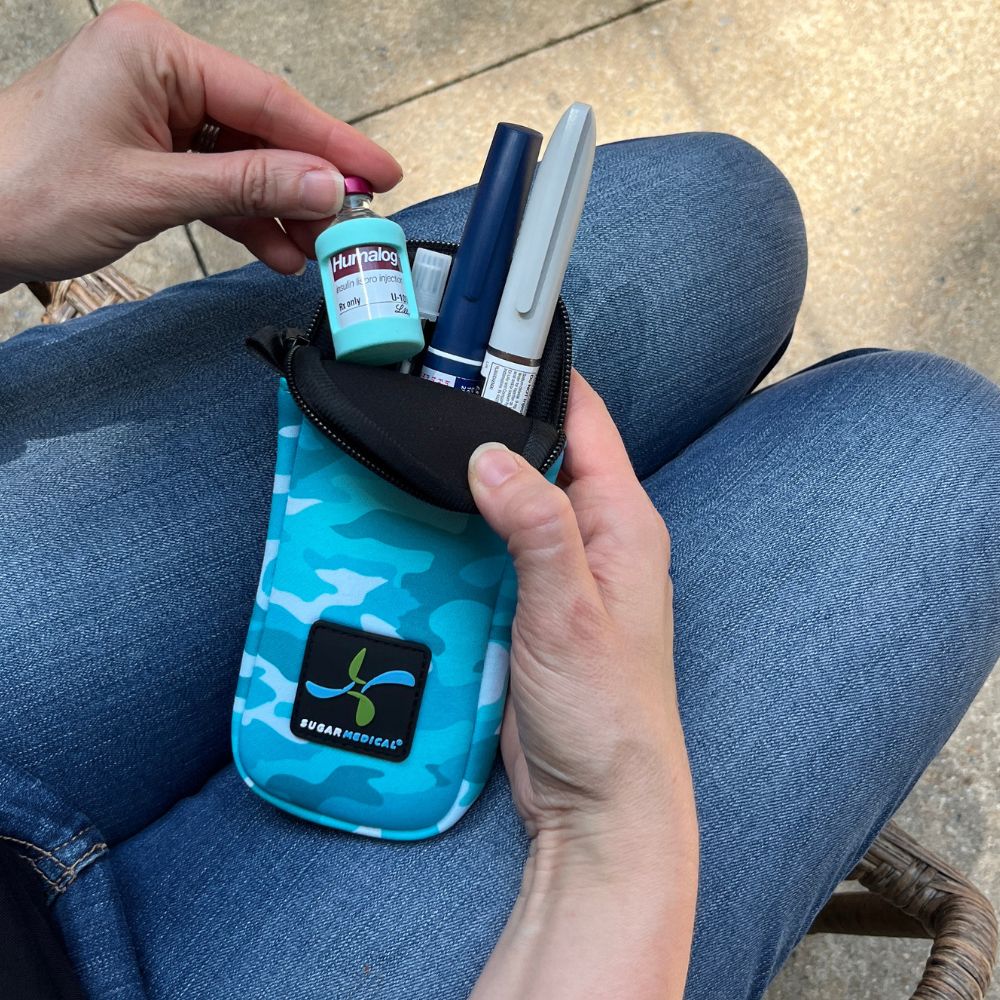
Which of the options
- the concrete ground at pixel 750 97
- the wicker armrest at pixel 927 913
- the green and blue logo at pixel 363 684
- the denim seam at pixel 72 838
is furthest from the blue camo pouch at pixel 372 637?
the concrete ground at pixel 750 97

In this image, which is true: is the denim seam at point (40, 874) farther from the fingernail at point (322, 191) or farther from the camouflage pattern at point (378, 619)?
the fingernail at point (322, 191)

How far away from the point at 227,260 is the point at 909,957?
113 cm

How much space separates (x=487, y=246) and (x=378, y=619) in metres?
0.24

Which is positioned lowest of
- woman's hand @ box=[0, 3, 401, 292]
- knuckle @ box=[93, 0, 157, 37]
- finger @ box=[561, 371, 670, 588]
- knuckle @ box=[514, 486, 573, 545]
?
finger @ box=[561, 371, 670, 588]

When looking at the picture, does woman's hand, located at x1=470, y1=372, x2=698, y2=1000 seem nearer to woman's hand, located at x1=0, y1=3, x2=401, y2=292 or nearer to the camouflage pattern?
the camouflage pattern

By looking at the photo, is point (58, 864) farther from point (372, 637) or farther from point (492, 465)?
point (492, 465)

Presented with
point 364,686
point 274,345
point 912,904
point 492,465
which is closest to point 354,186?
point 274,345

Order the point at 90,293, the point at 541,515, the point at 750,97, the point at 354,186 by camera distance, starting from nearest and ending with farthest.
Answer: the point at 541,515 → the point at 354,186 → the point at 90,293 → the point at 750,97

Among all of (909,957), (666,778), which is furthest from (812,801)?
(909,957)

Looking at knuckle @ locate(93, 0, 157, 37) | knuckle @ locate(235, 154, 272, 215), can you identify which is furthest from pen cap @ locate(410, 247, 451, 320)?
knuckle @ locate(93, 0, 157, 37)

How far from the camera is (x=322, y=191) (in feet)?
1.98

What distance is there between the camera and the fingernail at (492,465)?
52 centimetres

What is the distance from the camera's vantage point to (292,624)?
574 millimetres

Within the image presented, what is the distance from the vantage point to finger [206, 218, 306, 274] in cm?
68
